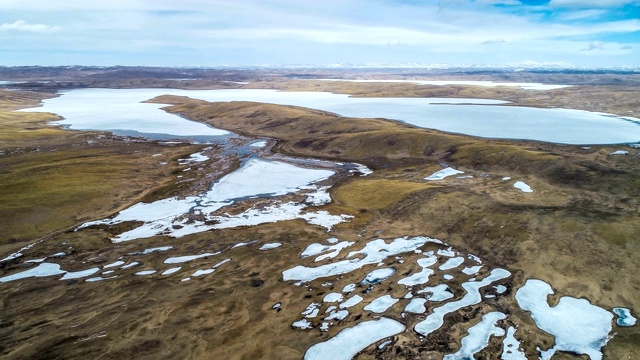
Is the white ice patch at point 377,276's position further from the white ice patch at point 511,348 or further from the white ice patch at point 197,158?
the white ice patch at point 197,158

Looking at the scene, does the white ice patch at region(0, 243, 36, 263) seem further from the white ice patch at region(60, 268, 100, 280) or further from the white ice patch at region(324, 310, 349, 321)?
the white ice patch at region(324, 310, 349, 321)

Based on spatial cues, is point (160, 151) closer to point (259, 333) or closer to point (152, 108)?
point (259, 333)

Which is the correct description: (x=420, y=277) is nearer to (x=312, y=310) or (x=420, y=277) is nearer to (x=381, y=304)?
(x=381, y=304)

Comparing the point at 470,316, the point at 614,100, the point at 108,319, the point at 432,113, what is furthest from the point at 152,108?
the point at 614,100

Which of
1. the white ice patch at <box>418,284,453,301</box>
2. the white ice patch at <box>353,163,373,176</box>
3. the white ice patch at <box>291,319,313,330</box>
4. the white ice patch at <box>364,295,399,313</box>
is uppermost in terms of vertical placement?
the white ice patch at <box>353,163,373,176</box>

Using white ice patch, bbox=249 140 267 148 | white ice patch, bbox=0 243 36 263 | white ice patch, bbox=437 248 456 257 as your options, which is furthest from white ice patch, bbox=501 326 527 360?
white ice patch, bbox=249 140 267 148

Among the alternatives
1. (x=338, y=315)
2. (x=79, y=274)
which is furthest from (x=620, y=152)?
(x=79, y=274)

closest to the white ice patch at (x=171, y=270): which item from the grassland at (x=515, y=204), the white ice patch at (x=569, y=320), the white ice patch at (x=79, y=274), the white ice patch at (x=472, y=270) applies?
the white ice patch at (x=79, y=274)
